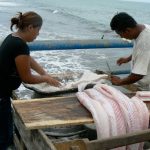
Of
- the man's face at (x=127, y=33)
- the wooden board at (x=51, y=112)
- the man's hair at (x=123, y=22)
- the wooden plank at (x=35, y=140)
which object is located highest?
the man's hair at (x=123, y=22)

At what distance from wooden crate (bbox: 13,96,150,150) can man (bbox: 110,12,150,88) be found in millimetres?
867

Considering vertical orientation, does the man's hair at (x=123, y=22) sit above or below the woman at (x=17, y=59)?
above

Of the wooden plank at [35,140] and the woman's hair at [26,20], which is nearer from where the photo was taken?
the wooden plank at [35,140]

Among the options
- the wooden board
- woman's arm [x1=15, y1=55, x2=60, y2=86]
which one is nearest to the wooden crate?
the wooden board

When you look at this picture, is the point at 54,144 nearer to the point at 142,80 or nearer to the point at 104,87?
the point at 104,87

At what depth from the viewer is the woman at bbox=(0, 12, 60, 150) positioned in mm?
3520

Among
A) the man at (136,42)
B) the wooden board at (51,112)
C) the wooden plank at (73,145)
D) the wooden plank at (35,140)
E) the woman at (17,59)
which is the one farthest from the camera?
the man at (136,42)

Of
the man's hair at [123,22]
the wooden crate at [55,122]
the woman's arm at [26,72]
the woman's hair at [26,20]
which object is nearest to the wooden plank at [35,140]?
the wooden crate at [55,122]

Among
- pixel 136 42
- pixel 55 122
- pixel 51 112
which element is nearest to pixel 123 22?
pixel 136 42

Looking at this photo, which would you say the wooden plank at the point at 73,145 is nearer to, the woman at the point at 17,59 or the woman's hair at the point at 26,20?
the woman at the point at 17,59

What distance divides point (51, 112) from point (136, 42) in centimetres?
156

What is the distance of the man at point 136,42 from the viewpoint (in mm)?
4004

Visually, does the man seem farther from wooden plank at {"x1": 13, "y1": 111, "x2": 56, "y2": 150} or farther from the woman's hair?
wooden plank at {"x1": 13, "y1": 111, "x2": 56, "y2": 150}

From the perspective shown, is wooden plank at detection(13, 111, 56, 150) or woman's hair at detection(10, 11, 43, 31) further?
woman's hair at detection(10, 11, 43, 31)
